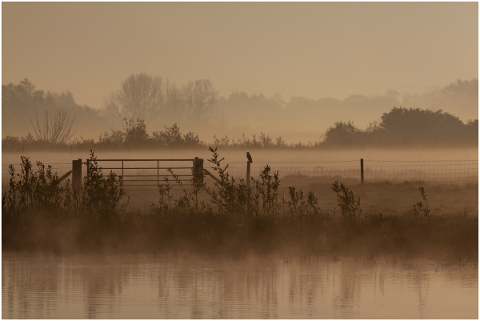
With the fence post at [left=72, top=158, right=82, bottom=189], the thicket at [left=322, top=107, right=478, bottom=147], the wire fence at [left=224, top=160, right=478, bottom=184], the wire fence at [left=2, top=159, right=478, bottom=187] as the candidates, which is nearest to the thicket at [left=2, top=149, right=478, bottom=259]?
the fence post at [left=72, top=158, right=82, bottom=189]

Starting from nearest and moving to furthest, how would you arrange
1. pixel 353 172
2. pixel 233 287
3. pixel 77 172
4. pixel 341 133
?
pixel 233 287 → pixel 77 172 → pixel 353 172 → pixel 341 133

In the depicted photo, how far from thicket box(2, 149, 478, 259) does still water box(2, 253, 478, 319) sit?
25.7 inches

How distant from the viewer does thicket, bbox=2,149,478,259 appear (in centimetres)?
1591

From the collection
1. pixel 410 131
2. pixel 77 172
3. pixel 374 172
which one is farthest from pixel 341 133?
pixel 77 172

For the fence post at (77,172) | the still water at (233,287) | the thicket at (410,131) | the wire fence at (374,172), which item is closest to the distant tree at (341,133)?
the thicket at (410,131)

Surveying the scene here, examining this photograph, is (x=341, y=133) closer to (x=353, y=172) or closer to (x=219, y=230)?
(x=353, y=172)

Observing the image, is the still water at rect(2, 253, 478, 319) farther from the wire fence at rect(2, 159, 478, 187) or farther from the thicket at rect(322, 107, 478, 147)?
the thicket at rect(322, 107, 478, 147)

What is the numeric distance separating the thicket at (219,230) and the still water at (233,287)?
65cm

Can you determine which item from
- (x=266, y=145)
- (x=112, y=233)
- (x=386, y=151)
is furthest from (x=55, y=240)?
(x=386, y=151)

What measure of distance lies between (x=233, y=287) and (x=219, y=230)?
3834 mm

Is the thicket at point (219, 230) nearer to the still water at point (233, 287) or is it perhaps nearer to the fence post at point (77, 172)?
the still water at point (233, 287)

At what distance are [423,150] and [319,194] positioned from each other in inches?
839

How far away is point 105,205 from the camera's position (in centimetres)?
1655

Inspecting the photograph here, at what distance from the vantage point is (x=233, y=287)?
494 inches
